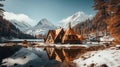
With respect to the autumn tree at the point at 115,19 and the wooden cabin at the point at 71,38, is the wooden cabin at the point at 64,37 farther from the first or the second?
the autumn tree at the point at 115,19

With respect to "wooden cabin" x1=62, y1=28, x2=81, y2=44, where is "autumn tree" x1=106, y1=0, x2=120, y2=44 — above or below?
above

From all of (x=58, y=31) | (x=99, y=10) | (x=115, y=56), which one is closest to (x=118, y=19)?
(x=115, y=56)

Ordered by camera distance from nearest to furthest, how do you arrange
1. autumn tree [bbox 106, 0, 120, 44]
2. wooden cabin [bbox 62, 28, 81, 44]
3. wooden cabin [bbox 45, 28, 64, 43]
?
autumn tree [bbox 106, 0, 120, 44]
wooden cabin [bbox 62, 28, 81, 44]
wooden cabin [bbox 45, 28, 64, 43]

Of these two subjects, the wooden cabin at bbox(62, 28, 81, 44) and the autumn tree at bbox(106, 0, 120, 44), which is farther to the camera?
the wooden cabin at bbox(62, 28, 81, 44)

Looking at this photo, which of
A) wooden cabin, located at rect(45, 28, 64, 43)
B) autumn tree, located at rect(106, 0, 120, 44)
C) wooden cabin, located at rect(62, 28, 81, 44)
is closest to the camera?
autumn tree, located at rect(106, 0, 120, 44)

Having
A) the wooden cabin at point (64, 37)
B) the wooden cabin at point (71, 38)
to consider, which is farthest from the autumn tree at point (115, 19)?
the wooden cabin at point (64, 37)

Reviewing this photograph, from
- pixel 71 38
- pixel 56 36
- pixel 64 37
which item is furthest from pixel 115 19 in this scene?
pixel 56 36

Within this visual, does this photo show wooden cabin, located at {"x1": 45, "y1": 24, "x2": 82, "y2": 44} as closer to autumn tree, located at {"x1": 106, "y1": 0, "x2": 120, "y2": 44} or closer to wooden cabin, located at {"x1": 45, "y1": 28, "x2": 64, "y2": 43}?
wooden cabin, located at {"x1": 45, "y1": 28, "x2": 64, "y2": 43}

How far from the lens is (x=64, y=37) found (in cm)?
7738

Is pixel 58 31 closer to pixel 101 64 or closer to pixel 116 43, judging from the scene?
pixel 116 43

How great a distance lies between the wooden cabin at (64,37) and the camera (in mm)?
76062

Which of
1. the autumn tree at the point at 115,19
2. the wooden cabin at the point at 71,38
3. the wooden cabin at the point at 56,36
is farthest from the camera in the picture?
the wooden cabin at the point at 56,36

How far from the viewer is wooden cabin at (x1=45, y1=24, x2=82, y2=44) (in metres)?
76.1

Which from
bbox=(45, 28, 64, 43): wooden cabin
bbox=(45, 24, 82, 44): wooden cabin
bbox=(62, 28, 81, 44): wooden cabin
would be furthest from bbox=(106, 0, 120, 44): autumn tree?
bbox=(45, 28, 64, 43): wooden cabin
